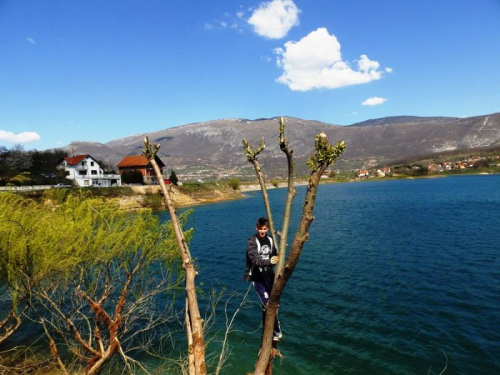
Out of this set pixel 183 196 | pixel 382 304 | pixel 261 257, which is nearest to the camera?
pixel 261 257

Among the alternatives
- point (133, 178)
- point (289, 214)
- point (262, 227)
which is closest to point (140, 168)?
point (133, 178)

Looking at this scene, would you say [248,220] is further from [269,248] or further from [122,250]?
[269,248]

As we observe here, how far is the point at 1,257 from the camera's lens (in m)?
9.35

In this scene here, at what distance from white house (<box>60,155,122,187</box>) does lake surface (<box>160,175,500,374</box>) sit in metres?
66.5

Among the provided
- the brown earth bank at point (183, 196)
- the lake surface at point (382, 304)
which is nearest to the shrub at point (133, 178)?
the brown earth bank at point (183, 196)

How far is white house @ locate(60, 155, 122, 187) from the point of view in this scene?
8881 centimetres

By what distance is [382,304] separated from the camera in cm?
1833

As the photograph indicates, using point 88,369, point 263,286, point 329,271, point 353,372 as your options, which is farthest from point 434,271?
point 88,369

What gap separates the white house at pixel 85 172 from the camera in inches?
3497

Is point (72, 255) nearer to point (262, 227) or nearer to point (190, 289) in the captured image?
point (190, 289)

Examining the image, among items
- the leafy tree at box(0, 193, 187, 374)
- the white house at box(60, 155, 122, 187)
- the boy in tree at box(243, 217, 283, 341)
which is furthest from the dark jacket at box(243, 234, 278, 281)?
the white house at box(60, 155, 122, 187)

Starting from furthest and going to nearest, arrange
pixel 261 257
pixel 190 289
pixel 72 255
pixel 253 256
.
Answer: pixel 72 255
pixel 261 257
pixel 253 256
pixel 190 289

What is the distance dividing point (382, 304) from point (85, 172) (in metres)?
93.9

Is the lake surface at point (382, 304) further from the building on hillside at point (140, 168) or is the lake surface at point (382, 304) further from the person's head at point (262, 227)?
the building on hillside at point (140, 168)
